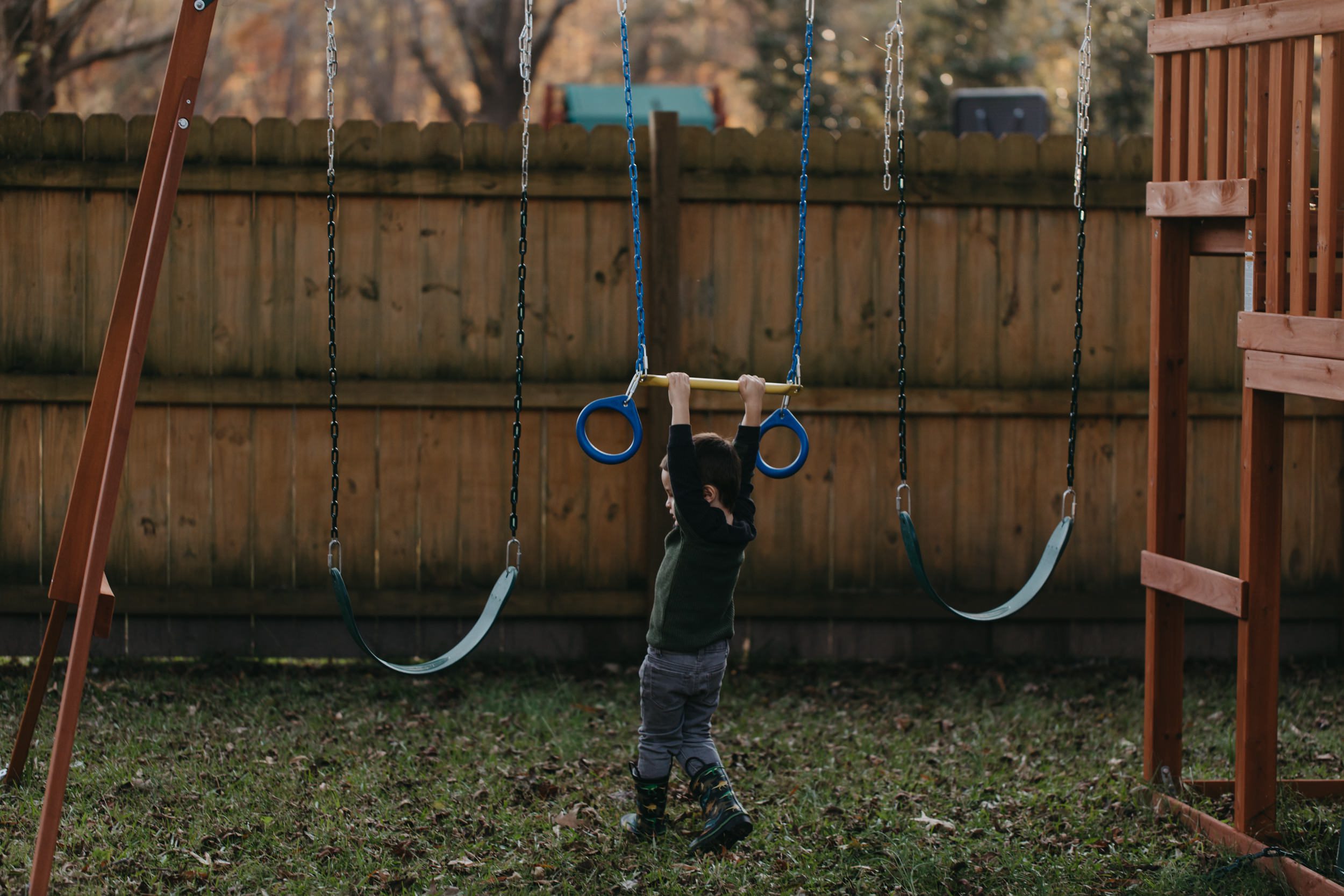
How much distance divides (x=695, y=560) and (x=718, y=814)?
79 centimetres

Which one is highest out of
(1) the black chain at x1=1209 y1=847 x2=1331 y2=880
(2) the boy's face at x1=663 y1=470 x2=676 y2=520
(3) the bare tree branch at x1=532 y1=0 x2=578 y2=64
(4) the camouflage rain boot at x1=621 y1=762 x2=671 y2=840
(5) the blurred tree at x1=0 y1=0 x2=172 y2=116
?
(3) the bare tree branch at x1=532 y1=0 x2=578 y2=64

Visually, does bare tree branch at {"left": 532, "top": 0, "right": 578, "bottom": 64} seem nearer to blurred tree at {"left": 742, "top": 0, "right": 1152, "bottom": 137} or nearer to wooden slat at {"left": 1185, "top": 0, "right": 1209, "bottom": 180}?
blurred tree at {"left": 742, "top": 0, "right": 1152, "bottom": 137}

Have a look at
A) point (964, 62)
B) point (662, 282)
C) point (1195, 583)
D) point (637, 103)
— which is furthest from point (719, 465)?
point (964, 62)

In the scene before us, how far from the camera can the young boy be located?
4.25 m

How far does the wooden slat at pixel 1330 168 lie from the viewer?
4.00 metres

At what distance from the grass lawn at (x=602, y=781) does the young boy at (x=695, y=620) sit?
6.4 inches

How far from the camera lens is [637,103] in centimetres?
1449

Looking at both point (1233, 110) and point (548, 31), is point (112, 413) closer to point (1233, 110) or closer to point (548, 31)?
point (1233, 110)

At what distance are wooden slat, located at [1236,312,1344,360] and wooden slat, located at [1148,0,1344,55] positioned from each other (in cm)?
84

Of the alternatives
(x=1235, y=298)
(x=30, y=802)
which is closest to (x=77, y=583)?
(x=30, y=802)

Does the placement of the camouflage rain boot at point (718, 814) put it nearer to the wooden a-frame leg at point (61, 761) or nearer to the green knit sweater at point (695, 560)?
the green knit sweater at point (695, 560)

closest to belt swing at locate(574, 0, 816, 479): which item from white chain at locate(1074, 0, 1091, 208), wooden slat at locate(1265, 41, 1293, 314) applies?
white chain at locate(1074, 0, 1091, 208)

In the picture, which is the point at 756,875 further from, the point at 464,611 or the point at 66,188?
the point at 66,188

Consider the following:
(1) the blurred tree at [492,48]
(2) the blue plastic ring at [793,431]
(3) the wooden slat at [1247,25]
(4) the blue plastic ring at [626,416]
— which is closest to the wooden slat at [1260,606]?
(3) the wooden slat at [1247,25]
